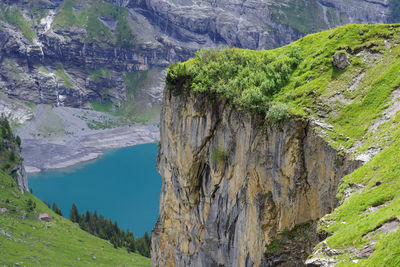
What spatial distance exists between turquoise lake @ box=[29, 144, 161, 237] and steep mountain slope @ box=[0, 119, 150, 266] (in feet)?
71.3

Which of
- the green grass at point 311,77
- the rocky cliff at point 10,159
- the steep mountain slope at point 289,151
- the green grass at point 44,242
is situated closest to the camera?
the steep mountain slope at point 289,151

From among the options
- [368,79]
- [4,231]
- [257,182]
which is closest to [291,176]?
[257,182]

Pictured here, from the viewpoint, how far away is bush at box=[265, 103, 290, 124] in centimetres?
2756

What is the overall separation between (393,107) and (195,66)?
21.1 m

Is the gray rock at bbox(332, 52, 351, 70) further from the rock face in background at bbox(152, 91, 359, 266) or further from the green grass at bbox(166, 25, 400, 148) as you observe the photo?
the rock face in background at bbox(152, 91, 359, 266)

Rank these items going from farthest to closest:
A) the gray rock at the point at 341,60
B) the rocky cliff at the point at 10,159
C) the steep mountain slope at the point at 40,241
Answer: the rocky cliff at the point at 10,159 < the steep mountain slope at the point at 40,241 < the gray rock at the point at 341,60

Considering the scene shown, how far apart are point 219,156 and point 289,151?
9581 millimetres

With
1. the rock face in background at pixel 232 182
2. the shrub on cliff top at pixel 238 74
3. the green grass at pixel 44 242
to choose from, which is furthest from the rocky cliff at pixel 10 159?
the shrub on cliff top at pixel 238 74

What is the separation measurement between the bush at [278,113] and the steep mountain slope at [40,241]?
7649 centimetres

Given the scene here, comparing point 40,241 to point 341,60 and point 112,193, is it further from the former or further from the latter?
point 341,60

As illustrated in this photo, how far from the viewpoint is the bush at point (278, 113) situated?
27562mm

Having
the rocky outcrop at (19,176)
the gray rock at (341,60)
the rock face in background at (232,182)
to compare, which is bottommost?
the rocky outcrop at (19,176)

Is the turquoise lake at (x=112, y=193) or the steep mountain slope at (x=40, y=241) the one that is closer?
the steep mountain slope at (x=40, y=241)

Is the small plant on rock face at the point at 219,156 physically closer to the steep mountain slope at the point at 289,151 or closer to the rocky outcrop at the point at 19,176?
the steep mountain slope at the point at 289,151
